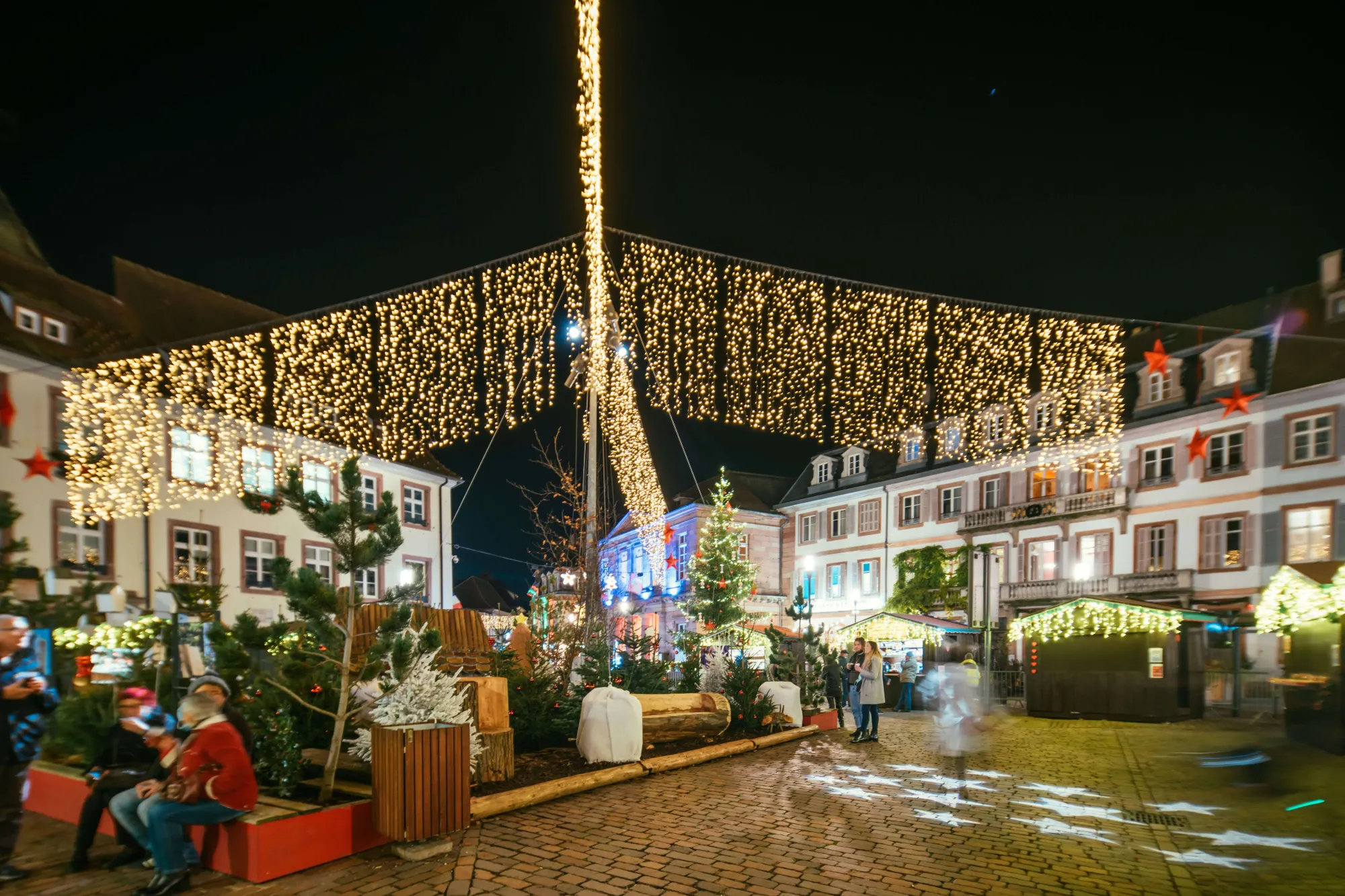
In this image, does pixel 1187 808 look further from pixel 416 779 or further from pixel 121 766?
pixel 121 766

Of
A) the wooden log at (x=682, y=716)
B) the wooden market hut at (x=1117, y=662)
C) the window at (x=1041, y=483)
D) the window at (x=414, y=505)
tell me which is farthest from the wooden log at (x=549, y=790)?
the window at (x=1041, y=483)

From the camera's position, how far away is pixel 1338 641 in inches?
428

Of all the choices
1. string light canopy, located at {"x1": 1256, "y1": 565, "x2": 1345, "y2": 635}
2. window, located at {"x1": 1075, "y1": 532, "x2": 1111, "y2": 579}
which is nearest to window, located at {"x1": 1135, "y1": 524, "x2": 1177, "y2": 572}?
window, located at {"x1": 1075, "y1": 532, "x2": 1111, "y2": 579}

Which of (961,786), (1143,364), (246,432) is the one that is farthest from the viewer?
(1143,364)

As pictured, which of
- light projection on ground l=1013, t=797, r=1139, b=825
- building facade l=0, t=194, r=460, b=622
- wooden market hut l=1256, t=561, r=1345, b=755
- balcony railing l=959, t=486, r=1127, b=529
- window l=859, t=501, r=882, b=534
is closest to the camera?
light projection on ground l=1013, t=797, r=1139, b=825

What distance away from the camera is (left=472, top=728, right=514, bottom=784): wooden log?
795cm

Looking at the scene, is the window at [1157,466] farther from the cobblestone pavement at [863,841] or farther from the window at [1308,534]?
the cobblestone pavement at [863,841]

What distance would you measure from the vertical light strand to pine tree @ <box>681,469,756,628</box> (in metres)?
14.1

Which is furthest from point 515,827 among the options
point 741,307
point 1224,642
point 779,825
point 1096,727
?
point 1224,642

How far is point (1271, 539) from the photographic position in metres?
23.4

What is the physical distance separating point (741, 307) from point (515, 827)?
8296mm

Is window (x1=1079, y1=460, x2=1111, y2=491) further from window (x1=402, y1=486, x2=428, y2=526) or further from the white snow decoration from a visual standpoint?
the white snow decoration

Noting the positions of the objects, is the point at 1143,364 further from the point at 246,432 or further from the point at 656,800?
the point at 246,432

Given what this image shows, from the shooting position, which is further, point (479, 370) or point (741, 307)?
point (479, 370)
